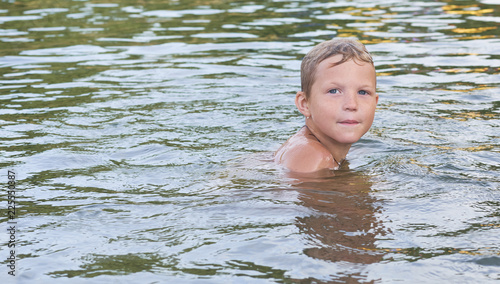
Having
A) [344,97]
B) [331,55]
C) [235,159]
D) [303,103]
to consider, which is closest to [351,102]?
[344,97]

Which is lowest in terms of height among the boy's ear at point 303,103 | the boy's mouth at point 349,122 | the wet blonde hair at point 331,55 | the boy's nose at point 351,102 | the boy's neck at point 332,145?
the boy's neck at point 332,145

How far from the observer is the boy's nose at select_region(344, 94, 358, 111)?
4758mm

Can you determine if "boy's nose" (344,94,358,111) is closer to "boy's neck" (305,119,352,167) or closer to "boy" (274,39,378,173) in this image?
"boy" (274,39,378,173)

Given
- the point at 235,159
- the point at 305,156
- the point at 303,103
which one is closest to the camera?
the point at 305,156

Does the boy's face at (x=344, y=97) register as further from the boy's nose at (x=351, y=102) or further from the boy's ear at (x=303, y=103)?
the boy's ear at (x=303, y=103)

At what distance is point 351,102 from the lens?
15.6 ft

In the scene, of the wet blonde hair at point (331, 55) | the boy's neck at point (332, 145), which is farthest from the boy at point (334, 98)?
the boy's neck at point (332, 145)

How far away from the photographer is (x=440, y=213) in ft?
12.6

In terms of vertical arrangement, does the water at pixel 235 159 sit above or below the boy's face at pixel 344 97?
below

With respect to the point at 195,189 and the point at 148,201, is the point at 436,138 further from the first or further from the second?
the point at 148,201

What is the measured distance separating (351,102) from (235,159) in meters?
1.08

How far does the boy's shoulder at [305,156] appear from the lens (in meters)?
4.92

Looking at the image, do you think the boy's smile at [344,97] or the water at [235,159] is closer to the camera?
the water at [235,159]

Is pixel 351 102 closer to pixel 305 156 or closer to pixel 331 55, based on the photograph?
pixel 331 55
